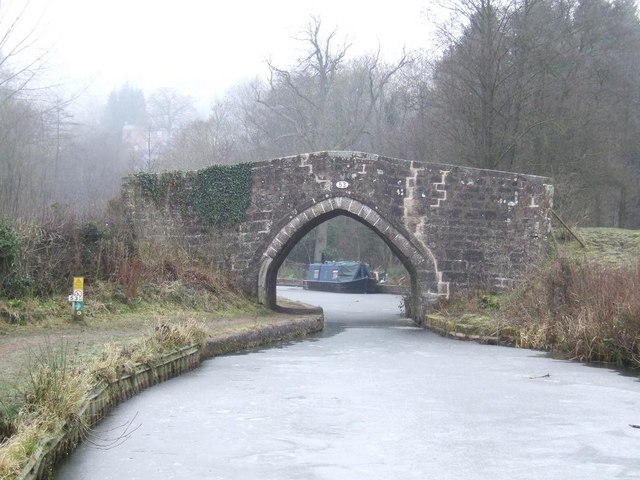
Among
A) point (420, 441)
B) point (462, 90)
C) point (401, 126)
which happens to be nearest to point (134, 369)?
point (420, 441)

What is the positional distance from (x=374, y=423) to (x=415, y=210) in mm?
10453

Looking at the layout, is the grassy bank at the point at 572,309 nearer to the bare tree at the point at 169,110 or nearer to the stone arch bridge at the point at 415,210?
the stone arch bridge at the point at 415,210

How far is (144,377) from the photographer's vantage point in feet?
31.3

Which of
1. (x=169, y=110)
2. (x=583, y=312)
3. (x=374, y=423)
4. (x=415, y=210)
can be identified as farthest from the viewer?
(x=169, y=110)

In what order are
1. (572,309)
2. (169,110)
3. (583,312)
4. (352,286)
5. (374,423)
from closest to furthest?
(374,423), (583,312), (572,309), (352,286), (169,110)

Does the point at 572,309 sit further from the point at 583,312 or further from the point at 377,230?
the point at 377,230

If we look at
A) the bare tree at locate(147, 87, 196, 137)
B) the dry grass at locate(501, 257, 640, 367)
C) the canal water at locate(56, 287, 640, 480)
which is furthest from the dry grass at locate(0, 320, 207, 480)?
the bare tree at locate(147, 87, 196, 137)

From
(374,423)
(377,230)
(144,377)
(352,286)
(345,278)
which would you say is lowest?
(374,423)

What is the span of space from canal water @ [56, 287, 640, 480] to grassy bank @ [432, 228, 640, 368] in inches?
27.5

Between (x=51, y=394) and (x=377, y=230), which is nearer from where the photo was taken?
(x=51, y=394)

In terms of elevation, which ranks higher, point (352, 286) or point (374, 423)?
point (352, 286)

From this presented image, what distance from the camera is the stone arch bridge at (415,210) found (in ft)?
59.7

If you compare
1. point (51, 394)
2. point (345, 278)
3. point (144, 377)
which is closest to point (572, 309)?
point (144, 377)

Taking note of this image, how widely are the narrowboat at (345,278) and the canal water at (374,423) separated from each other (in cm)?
2078
